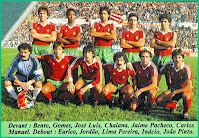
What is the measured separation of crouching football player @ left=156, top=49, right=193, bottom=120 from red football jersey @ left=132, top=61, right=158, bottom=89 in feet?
1.06

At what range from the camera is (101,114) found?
13.5ft

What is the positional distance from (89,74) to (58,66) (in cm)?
70

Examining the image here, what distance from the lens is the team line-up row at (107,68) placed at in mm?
4215

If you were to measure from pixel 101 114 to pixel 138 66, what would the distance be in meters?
1.26

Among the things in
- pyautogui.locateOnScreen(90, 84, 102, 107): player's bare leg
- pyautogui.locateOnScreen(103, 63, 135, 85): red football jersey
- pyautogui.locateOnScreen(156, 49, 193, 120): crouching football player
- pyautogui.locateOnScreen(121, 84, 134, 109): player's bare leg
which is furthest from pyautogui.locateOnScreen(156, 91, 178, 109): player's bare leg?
pyautogui.locateOnScreen(90, 84, 102, 107): player's bare leg

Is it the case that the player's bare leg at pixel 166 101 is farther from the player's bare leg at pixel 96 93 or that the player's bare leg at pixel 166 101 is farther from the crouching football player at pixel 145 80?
the player's bare leg at pixel 96 93

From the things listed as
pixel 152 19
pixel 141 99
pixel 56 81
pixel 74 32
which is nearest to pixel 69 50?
pixel 74 32

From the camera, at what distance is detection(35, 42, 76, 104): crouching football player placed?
4.46 metres

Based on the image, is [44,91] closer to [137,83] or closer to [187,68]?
[137,83]

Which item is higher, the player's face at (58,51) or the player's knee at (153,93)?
the player's face at (58,51)

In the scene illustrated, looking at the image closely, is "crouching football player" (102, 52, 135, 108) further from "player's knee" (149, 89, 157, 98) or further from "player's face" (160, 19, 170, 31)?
"player's face" (160, 19, 170, 31)

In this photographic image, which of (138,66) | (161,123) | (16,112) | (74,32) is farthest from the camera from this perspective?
(74,32)

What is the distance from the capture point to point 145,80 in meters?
4.36

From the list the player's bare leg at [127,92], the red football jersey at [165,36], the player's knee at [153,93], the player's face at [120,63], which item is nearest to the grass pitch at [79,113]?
the player's bare leg at [127,92]
